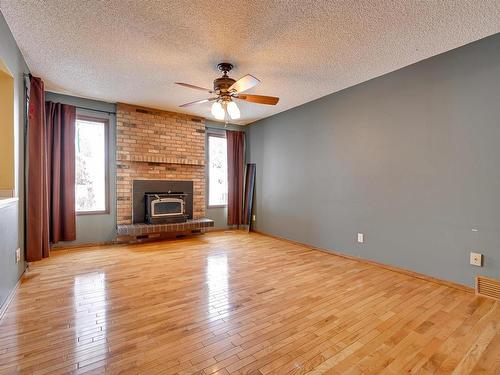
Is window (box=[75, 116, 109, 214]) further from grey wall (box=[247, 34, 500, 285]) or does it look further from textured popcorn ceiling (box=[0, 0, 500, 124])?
grey wall (box=[247, 34, 500, 285])

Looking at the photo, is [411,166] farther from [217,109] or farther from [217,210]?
[217,210]

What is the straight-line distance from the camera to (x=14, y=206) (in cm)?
257

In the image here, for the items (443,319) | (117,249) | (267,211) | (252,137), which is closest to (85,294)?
(117,249)

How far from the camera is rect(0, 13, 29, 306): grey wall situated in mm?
2201

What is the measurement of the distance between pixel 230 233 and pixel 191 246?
51.6 inches

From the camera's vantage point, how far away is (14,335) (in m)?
1.79

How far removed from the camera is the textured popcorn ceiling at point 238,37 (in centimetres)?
207

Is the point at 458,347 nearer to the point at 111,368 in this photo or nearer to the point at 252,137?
the point at 111,368

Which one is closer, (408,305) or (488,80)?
(408,305)

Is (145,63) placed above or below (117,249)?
above

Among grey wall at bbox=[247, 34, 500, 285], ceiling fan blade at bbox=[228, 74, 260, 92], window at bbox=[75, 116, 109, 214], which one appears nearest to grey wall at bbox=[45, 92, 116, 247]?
window at bbox=[75, 116, 109, 214]

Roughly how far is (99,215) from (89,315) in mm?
2796

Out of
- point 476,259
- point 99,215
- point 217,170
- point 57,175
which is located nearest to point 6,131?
point 57,175

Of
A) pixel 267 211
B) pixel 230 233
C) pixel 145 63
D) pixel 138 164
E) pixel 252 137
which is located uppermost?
pixel 145 63
